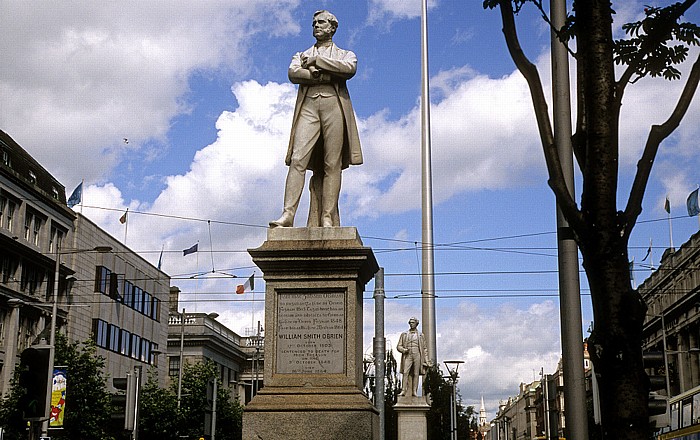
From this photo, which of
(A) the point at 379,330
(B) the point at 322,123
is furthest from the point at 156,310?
(B) the point at 322,123

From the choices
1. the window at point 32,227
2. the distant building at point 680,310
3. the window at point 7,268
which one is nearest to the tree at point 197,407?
the window at point 7,268

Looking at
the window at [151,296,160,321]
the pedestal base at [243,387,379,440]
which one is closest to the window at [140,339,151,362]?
the window at [151,296,160,321]

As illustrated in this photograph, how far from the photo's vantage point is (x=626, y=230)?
6715 millimetres

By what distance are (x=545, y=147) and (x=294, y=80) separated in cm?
573

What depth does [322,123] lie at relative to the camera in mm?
12266

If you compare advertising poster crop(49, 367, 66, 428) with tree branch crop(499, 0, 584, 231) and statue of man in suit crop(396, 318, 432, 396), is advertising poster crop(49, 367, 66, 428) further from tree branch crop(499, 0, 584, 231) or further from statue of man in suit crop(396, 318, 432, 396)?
tree branch crop(499, 0, 584, 231)

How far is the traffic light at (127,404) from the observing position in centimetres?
1180

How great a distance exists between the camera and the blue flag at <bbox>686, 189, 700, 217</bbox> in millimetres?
59194

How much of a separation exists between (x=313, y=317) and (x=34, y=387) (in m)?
4.05

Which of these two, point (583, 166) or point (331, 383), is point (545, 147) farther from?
point (331, 383)

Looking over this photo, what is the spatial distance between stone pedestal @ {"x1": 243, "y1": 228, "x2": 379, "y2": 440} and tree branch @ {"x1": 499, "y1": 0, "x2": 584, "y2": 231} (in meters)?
4.45

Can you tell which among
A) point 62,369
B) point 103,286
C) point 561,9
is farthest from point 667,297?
point 561,9

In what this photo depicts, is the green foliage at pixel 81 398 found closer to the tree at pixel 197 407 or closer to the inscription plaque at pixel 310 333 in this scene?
the tree at pixel 197 407

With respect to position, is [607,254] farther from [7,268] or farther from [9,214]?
[9,214]
